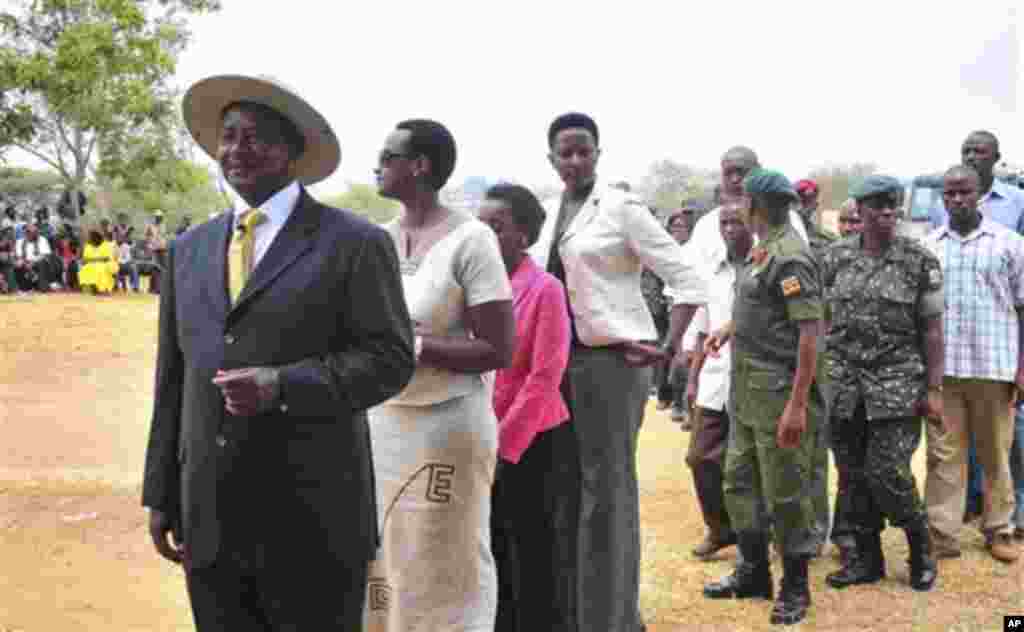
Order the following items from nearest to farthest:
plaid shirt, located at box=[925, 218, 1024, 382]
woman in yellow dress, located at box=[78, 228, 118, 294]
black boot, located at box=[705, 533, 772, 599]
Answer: black boot, located at box=[705, 533, 772, 599] → plaid shirt, located at box=[925, 218, 1024, 382] → woman in yellow dress, located at box=[78, 228, 118, 294]

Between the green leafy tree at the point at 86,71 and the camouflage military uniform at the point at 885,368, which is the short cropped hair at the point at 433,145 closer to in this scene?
the camouflage military uniform at the point at 885,368

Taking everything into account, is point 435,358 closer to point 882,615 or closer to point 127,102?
point 882,615

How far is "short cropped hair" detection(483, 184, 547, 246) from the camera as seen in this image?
4062 millimetres

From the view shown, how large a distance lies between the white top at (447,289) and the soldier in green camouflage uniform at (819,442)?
1669 millimetres

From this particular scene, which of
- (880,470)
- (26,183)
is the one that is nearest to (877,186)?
(880,470)

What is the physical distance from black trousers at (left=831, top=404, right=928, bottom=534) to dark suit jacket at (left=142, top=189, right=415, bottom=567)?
3.34 m

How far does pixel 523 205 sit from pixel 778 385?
1304 mm

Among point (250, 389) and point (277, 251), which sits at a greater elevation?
point (277, 251)

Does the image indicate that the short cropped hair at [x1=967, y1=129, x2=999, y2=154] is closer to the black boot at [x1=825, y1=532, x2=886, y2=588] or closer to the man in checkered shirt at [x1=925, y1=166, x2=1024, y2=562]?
the man in checkered shirt at [x1=925, y1=166, x2=1024, y2=562]

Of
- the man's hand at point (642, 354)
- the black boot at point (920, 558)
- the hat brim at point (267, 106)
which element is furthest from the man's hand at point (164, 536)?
the black boot at point (920, 558)

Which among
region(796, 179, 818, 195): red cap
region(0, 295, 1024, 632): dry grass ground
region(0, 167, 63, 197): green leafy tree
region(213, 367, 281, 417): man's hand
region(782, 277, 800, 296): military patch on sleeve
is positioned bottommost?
region(0, 295, 1024, 632): dry grass ground

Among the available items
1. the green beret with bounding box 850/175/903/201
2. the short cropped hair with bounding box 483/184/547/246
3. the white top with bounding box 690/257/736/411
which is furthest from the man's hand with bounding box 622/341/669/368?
the green beret with bounding box 850/175/903/201

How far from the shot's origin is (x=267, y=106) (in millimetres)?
2457

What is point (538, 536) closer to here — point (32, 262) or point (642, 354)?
point (642, 354)
